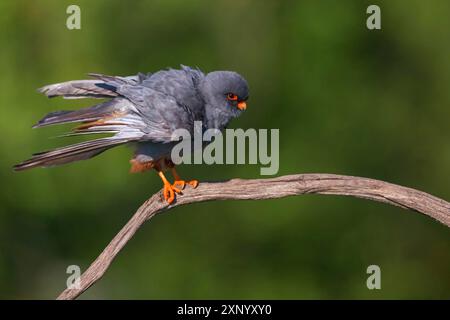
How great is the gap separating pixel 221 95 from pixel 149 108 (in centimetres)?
58

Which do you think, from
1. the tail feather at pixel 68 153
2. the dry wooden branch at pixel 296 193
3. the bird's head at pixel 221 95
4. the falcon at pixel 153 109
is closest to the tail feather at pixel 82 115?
the falcon at pixel 153 109

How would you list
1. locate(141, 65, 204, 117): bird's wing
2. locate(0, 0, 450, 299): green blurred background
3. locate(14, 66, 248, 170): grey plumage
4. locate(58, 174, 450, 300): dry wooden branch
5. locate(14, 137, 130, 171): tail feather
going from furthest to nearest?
locate(0, 0, 450, 299): green blurred background < locate(141, 65, 204, 117): bird's wing < locate(14, 66, 248, 170): grey plumage < locate(58, 174, 450, 300): dry wooden branch < locate(14, 137, 130, 171): tail feather

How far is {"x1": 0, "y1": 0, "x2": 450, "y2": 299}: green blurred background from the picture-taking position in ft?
32.1

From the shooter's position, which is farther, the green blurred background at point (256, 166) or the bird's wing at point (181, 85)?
the green blurred background at point (256, 166)

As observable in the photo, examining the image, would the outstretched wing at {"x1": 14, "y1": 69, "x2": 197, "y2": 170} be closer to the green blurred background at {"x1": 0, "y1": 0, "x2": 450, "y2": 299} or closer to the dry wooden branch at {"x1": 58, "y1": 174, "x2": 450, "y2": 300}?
the dry wooden branch at {"x1": 58, "y1": 174, "x2": 450, "y2": 300}

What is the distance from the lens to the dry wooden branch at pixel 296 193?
232 inches

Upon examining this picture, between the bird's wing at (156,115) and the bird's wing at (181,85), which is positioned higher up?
the bird's wing at (181,85)

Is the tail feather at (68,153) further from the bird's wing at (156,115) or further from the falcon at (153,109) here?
the bird's wing at (156,115)

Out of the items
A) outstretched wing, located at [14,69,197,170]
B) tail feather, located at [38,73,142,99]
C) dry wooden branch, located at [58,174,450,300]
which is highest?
tail feather, located at [38,73,142,99]

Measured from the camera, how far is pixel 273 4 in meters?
10.2

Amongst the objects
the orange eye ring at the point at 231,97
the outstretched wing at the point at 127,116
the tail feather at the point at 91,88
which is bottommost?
the outstretched wing at the point at 127,116

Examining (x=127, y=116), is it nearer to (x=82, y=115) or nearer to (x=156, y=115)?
(x=156, y=115)

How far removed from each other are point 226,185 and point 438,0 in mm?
5417

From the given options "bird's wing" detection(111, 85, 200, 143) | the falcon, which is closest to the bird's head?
the falcon
